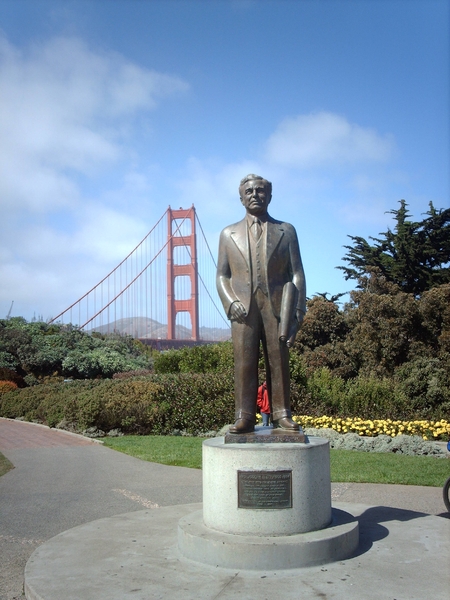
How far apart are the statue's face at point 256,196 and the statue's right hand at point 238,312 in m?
0.82

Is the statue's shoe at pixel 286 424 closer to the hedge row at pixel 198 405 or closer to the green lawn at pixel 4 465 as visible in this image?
the green lawn at pixel 4 465

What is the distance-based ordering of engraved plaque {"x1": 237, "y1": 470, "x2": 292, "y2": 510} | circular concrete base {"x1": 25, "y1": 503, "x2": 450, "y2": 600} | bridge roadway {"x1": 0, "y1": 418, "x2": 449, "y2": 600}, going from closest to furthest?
circular concrete base {"x1": 25, "y1": 503, "x2": 450, "y2": 600}
engraved plaque {"x1": 237, "y1": 470, "x2": 292, "y2": 510}
bridge roadway {"x1": 0, "y1": 418, "x2": 449, "y2": 600}

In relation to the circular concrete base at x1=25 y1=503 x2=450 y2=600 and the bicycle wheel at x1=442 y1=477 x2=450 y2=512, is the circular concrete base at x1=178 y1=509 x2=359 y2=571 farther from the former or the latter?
the bicycle wheel at x1=442 y1=477 x2=450 y2=512

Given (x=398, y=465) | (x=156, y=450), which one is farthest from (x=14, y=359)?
(x=398, y=465)

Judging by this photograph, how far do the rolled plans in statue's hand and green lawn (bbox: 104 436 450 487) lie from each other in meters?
3.75

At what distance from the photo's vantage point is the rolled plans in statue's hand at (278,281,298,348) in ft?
15.7

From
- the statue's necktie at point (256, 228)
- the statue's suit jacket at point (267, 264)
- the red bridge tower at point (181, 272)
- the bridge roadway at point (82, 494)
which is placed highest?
the red bridge tower at point (181, 272)

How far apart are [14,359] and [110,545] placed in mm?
21745

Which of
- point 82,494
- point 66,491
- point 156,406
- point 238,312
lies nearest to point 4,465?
point 66,491

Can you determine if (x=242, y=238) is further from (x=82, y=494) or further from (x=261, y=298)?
(x=82, y=494)

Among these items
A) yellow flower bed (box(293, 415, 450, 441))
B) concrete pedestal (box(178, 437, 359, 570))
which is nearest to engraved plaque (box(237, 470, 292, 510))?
concrete pedestal (box(178, 437, 359, 570))

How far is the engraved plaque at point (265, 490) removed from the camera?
421cm

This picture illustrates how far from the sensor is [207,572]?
3.90m

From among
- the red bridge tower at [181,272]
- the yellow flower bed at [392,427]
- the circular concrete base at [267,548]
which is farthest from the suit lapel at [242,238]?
the red bridge tower at [181,272]
